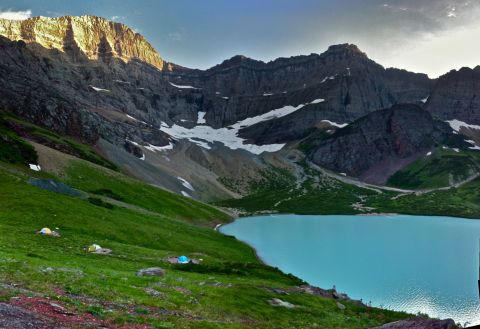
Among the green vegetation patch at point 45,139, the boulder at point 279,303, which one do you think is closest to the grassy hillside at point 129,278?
the boulder at point 279,303

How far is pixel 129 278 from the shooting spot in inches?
1272

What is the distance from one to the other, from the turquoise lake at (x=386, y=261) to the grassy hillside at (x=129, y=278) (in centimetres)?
1495

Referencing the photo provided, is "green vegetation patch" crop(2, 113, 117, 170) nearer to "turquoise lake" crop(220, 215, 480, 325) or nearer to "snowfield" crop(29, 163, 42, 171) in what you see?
"snowfield" crop(29, 163, 42, 171)

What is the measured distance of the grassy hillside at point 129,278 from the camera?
2314 cm

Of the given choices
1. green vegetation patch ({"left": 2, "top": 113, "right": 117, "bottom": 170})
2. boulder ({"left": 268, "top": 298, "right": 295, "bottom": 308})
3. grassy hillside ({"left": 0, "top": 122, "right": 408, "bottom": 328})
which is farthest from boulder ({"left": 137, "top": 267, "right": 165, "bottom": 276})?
green vegetation patch ({"left": 2, "top": 113, "right": 117, "bottom": 170})

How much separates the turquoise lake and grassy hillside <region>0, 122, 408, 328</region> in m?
14.9

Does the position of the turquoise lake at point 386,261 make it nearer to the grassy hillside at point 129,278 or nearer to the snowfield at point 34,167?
the grassy hillside at point 129,278

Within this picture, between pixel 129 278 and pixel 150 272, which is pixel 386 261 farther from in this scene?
pixel 129 278

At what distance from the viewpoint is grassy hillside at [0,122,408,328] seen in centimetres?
2314

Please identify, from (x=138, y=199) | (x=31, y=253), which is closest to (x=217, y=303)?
(x=31, y=253)

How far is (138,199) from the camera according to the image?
107812 mm

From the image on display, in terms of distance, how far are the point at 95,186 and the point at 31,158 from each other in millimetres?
17898

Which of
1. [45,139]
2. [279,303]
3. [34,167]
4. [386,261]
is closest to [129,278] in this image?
[279,303]

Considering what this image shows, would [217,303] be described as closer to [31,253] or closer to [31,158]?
[31,253]
